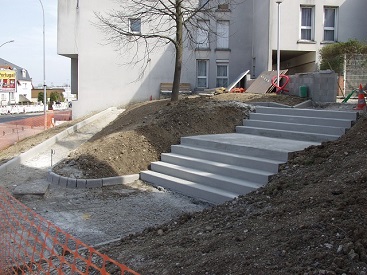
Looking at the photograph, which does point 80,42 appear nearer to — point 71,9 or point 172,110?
point 71,9

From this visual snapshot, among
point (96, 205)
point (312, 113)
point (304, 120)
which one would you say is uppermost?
point (312, 113)

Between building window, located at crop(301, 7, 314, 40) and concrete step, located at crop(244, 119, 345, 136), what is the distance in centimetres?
1061

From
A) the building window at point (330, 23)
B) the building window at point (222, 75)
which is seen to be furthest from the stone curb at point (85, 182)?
the building window at point (222, 75)

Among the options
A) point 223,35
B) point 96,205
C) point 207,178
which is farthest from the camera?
point 223,35

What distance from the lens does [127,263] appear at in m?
4.18

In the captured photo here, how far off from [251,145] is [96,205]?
328 centimetres

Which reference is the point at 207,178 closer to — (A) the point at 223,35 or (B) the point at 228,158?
(B) the point at 228,158

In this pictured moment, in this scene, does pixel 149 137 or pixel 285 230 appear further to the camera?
pixel 149 137

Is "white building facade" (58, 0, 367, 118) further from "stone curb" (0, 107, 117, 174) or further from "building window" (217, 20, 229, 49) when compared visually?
"stone curb" (0, 107, 117, 174)

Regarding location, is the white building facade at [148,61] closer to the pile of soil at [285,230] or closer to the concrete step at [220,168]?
the concrete step at [220,168]

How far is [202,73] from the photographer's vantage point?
24250 mm

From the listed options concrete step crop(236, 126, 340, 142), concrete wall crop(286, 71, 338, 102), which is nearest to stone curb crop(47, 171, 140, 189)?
concrete step crop(236, 126, 340, 142)

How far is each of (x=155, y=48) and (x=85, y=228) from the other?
18.4 metres

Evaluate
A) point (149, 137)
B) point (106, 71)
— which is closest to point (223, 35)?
point (106, 71)
